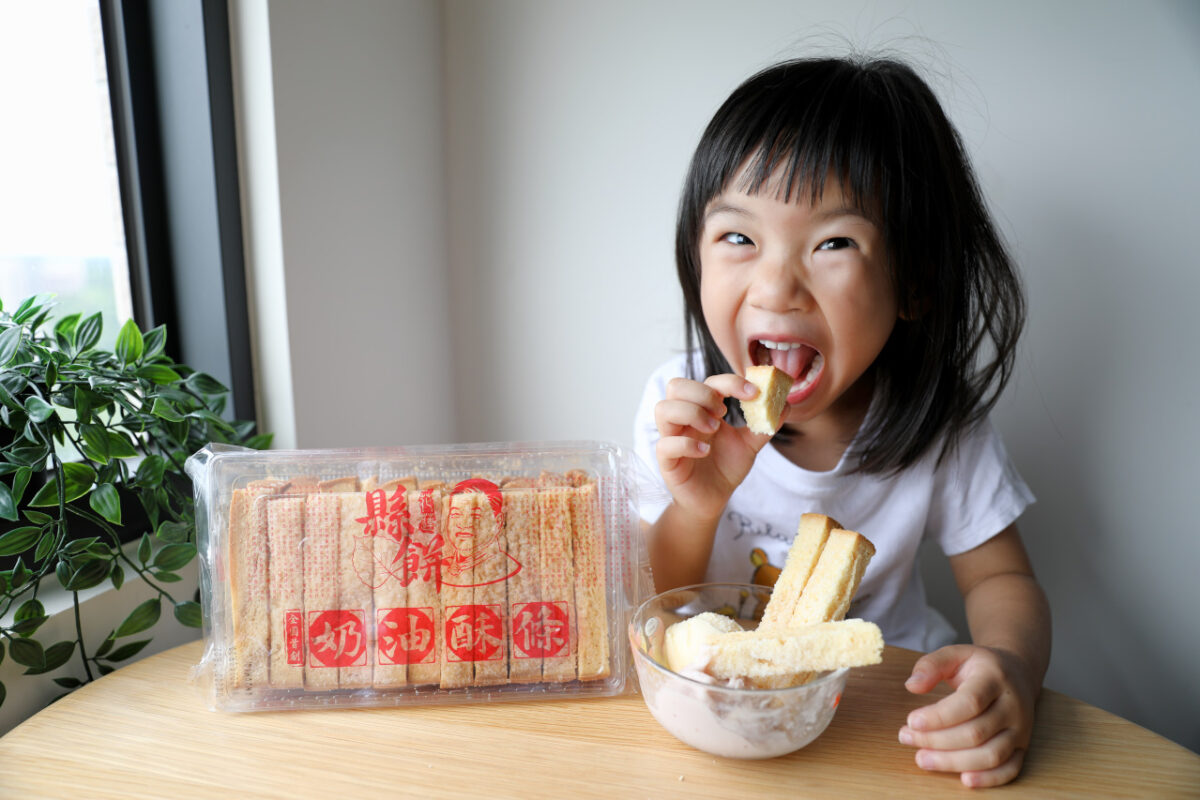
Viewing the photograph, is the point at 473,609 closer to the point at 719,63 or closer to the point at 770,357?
the point at 770,357

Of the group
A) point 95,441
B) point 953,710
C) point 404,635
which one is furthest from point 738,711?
point 95,441

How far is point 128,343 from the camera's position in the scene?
2.59 ft

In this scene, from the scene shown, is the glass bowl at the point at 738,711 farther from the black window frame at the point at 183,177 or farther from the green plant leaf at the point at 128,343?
the black window frame at the point at 183,177

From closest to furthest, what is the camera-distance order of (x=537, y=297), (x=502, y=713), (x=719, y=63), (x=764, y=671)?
(x=764, y=671) → (x=502, y=713) → (x=719, y=63) → (x=537, y=297)

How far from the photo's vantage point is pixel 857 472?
1.04m

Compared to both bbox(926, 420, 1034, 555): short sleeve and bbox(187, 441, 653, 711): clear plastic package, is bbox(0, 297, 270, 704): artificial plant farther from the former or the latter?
bbox(926, 420, 1034, 555): short sleeve

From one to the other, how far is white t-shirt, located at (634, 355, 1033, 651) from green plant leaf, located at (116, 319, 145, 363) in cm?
65

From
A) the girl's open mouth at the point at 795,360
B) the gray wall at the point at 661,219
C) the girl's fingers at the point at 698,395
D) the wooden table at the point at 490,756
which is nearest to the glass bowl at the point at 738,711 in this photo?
the wooden table at the point at 490,756

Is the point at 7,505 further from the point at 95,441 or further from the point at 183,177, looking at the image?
the point at 183,177

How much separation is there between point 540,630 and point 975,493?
0.69 metres

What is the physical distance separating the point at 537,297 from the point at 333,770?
955 millimetres

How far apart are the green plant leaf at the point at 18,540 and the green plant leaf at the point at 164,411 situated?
0.49 ft

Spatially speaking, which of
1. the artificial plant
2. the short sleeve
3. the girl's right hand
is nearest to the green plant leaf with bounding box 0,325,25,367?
the artificial plant

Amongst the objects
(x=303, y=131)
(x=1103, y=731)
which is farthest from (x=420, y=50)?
(x=1103, y=731)
